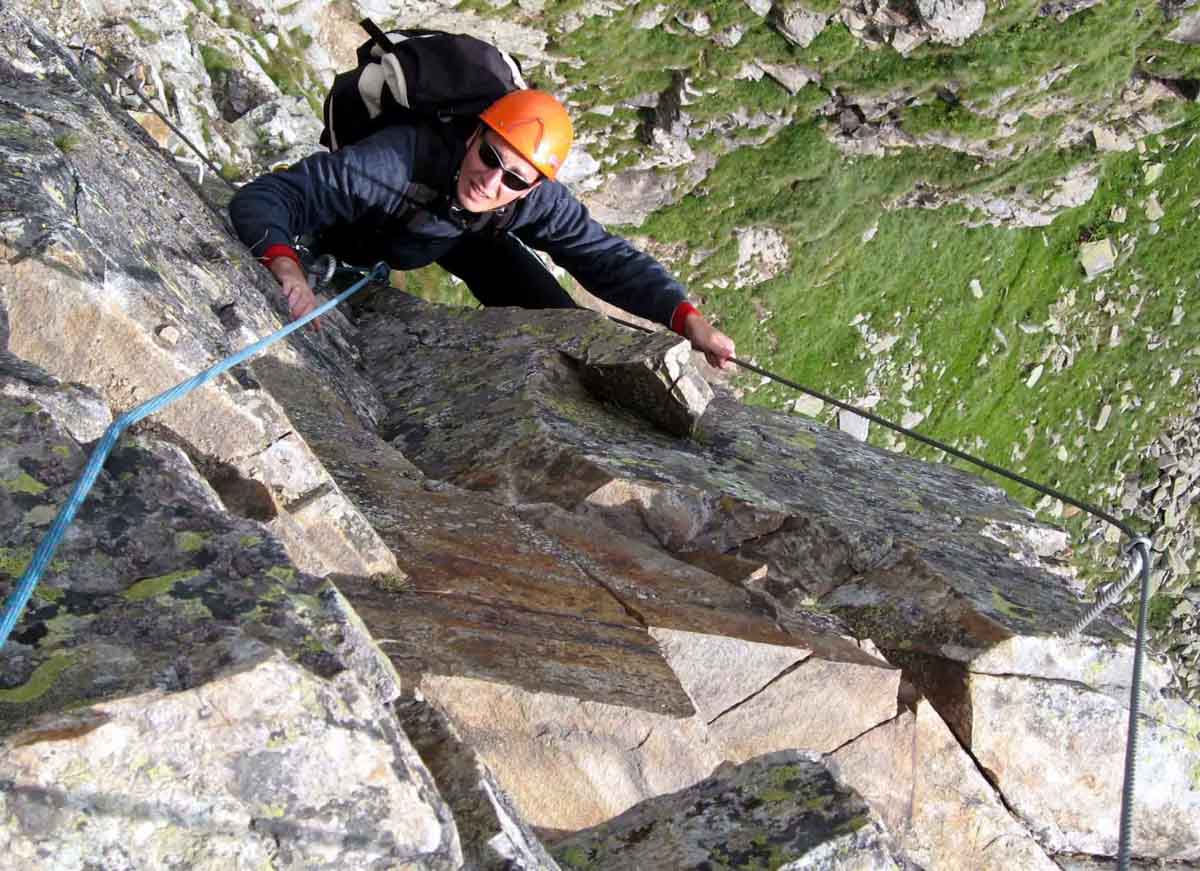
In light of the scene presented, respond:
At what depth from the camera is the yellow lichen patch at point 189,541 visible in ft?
12.6

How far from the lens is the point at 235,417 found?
499 centimetres

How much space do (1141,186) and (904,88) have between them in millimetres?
10481

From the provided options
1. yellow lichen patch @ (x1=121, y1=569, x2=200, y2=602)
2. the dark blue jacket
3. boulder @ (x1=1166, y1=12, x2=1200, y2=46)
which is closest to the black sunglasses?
the dark blue jacket

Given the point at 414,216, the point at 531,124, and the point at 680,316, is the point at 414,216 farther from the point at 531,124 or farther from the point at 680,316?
the point at 680,316

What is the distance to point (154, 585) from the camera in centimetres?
365

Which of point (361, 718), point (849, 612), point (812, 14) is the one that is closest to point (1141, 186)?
point (812, 14)

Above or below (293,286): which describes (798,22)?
above

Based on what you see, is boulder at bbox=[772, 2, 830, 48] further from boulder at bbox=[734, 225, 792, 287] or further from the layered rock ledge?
the layered rock ledge

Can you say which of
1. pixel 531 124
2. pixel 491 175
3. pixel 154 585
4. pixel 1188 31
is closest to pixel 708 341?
pixel 491 175

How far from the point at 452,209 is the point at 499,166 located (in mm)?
746

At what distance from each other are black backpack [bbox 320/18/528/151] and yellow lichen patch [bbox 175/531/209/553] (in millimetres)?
5509

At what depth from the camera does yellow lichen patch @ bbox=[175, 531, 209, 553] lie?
384 cm

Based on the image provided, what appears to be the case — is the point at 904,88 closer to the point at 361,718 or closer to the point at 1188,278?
the point at 1188,278

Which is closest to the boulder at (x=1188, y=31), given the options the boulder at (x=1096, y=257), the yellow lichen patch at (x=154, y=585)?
the boulder at (x=1096, y=257)
